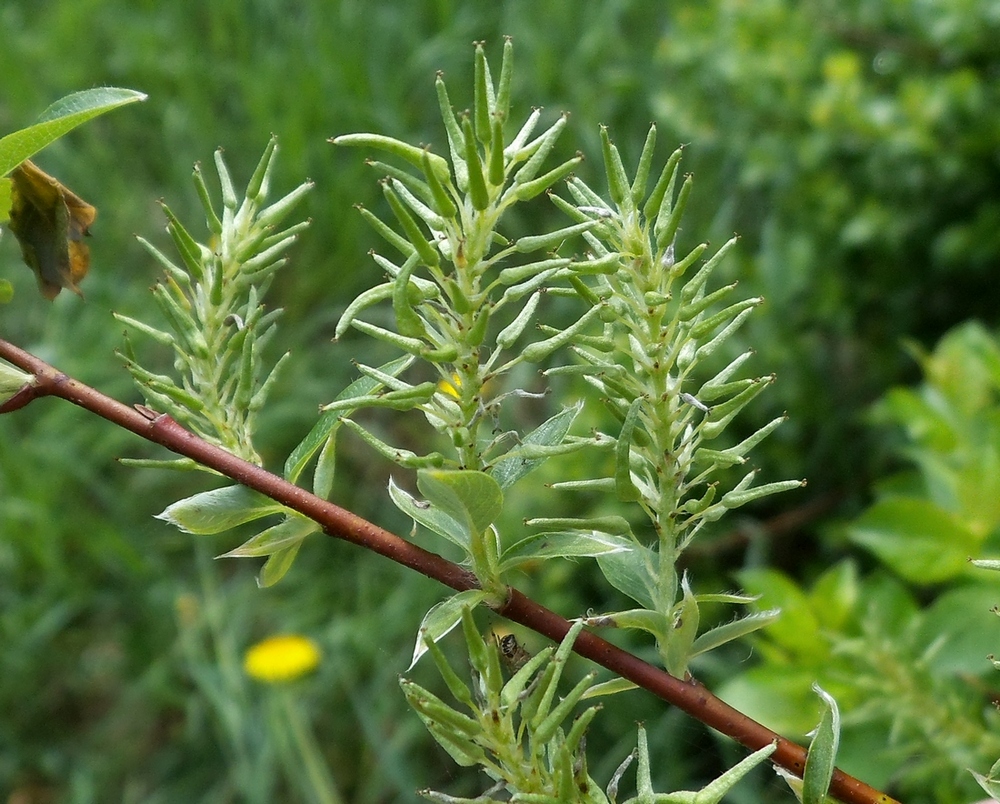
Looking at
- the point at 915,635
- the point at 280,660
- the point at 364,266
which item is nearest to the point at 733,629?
the point at 915,635

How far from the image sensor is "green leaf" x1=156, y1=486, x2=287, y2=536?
0.43 meters

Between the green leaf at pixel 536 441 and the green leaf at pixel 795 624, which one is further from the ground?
the green leaf at pixel 536 441

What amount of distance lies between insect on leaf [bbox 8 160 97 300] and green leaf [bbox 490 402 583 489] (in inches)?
9.3

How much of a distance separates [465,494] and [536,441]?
2.5 inches

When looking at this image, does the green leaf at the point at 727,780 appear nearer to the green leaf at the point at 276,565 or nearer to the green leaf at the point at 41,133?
the green leaf at the point at 276,565

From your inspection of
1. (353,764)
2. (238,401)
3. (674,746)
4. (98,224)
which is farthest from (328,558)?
(238,401)

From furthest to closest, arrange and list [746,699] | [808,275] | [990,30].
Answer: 1. [808,275]
2. [990,30]
3. [746,699]

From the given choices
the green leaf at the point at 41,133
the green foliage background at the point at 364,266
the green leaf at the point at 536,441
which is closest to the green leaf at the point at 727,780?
the green leaf at the point at 536,441

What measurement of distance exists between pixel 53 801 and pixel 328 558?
2.15 feet

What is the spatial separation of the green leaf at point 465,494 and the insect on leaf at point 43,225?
0.79 feet

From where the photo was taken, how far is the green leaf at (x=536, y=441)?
0.43m

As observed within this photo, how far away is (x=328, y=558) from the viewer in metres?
2.05

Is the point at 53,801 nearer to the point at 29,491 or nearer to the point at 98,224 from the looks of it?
the point at 29,491

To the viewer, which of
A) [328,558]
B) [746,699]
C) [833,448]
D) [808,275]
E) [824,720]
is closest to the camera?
[824,720]
